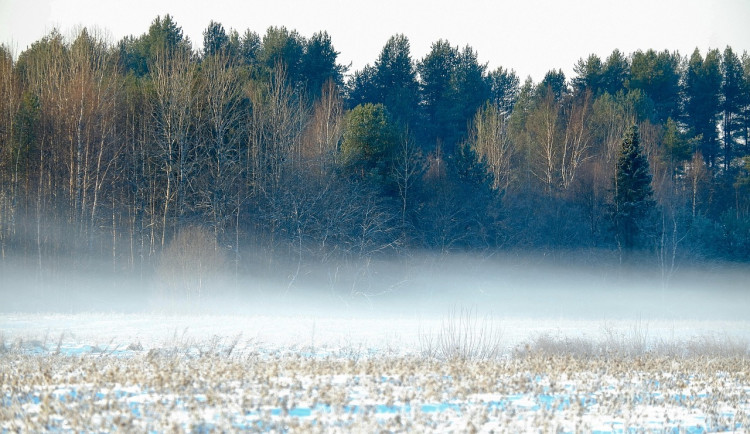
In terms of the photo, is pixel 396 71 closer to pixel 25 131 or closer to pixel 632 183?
pixel 632 183

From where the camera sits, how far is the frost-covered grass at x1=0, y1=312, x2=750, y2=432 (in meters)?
7.35

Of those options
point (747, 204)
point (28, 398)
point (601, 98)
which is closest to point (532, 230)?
point (601, 98)

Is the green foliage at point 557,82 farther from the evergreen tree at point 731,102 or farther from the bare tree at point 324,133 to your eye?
the bare tree at point 324,133

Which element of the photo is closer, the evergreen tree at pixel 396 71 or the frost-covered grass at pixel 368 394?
the frost-covered grass at pixel 368 394

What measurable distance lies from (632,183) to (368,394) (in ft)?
129

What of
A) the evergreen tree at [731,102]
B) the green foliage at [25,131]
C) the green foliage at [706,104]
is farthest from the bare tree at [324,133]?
the evergreen tree at [731,102]

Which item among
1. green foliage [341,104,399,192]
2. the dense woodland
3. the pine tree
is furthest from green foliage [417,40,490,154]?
green foliage [341,104,399,192]

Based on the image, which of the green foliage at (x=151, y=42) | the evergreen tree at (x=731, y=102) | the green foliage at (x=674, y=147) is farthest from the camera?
the evergreen tree at (x=731, y=102)

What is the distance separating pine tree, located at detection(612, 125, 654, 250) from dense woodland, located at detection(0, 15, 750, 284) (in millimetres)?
131

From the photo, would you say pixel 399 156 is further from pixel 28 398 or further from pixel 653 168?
pixel 28 398

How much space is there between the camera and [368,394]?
8.91 metres

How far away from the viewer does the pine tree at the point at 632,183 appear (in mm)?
43438

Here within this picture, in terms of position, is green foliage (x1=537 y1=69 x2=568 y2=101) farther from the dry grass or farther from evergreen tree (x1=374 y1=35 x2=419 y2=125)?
the dry grass

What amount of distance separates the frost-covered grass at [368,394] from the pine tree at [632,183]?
103 ft
